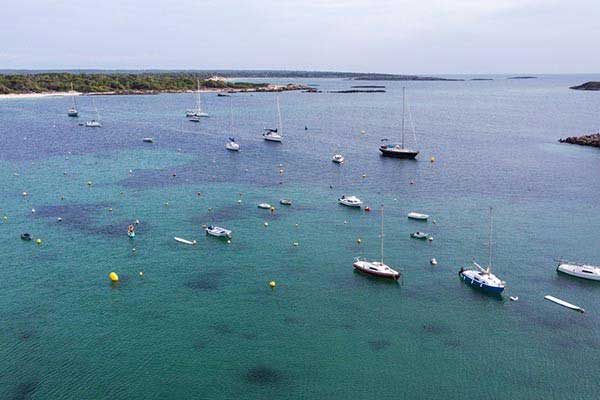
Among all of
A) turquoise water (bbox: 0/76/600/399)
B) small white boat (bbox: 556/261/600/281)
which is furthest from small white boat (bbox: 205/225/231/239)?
small white boat (bbox: 556/261/600/281)

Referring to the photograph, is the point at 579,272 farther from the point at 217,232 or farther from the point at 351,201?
the point at 217,232

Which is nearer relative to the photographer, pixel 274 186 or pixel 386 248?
pixel 386 248

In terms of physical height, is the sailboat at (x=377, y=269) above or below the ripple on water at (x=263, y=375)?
above

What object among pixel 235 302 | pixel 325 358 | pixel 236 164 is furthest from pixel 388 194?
pixel 325 358

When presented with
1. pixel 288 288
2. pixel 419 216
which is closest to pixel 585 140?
pixel 419 216

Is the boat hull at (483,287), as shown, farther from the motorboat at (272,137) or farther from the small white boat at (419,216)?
the motorboat at (272,137)

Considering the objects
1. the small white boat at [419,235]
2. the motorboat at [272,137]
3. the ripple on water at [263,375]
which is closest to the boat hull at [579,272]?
the small white boat at [419,235]

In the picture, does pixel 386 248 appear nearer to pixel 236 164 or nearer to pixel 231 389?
pixel 231 389
